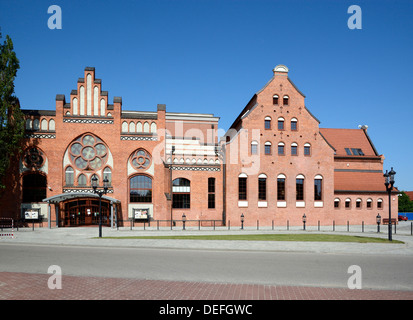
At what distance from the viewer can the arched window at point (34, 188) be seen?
33.0 meters

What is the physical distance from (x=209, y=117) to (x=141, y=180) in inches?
872

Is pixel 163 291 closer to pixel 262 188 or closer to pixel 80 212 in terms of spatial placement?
pixel 80 212

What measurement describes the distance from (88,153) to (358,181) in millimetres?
32738

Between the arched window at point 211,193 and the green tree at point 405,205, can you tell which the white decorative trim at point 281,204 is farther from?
the green tree at point 405,205

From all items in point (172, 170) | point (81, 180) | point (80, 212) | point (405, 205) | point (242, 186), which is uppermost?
point (172, 170)

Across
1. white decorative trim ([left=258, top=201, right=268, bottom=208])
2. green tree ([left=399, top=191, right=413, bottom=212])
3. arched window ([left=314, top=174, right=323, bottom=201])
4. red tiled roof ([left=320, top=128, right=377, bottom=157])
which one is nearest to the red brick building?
white decorative trim ([left=258, top=201, right=268, bottom=208])

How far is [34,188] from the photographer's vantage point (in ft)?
109

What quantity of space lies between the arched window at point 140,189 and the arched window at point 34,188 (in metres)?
8.80

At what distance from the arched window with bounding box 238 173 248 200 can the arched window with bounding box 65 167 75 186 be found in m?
17.9

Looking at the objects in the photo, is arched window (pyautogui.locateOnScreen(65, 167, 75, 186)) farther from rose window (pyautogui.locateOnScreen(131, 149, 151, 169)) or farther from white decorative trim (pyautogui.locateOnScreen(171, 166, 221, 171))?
white decorative trim (pyautogui.locateOnScreen(171, 166, 221, 171))

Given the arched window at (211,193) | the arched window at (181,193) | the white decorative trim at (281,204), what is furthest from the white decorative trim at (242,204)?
the arched window at (181,193)

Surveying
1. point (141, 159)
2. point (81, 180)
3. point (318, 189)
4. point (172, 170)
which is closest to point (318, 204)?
point (318, 189)
